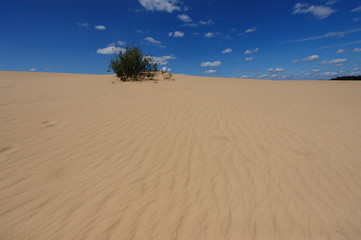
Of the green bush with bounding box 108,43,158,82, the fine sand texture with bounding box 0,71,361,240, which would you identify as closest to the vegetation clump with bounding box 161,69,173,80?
the green bush with bounding box 108,43,158,82

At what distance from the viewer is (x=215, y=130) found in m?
4.05

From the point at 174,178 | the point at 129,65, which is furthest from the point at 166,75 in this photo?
the point at 174,178

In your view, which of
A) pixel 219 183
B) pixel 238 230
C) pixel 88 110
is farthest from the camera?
pixel 88 110

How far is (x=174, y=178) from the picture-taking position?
250 centimetres

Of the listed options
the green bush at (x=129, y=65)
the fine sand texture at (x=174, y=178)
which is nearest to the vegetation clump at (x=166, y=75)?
the green bush at (x=129, y=65)

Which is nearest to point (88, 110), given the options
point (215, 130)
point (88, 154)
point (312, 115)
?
point (88, 154)

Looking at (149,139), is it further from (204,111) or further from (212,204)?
(204,111)

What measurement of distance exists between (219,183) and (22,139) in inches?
150

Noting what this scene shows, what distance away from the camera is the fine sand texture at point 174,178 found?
6.02 ft

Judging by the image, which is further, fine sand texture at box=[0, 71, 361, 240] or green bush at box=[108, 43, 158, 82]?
green bush at box=[108, 43, 158, 82]

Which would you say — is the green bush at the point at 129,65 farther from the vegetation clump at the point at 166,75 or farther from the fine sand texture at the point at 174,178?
the fine sand texture at the point at 174,178

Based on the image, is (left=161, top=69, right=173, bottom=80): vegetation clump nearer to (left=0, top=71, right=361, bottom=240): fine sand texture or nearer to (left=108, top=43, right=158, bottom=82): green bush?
(left=108, top=43, right=158, bottom=82): green bush

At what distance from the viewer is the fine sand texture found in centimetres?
183

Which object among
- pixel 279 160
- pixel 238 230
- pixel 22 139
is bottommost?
pixel 238 230
